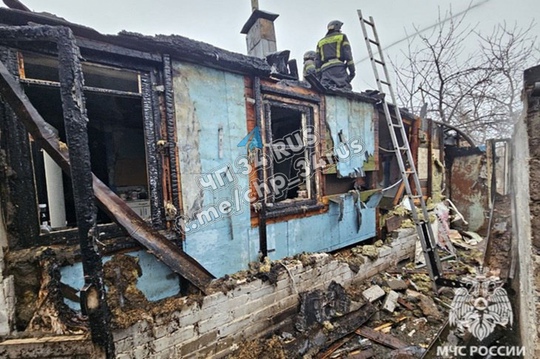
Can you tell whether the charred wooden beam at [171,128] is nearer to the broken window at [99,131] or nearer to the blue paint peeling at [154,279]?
the broken window at [99,131]

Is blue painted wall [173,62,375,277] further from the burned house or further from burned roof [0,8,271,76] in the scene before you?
burned roof [0,8,271,76]

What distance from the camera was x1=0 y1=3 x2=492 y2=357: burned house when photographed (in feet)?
5.05

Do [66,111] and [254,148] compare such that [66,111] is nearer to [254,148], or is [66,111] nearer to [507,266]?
[254,148]

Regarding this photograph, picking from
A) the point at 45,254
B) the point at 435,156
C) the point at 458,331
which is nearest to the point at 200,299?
the point at 45,254

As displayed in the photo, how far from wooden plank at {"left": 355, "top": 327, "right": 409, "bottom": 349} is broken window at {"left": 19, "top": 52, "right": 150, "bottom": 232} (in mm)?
3530

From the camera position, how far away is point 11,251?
6.96ft

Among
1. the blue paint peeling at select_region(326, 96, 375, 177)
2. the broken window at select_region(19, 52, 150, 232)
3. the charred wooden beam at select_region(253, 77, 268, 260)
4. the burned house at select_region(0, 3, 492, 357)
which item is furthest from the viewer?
the blue paint peeling at select_region(326, 96, 375, 177)

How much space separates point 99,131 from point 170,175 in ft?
11.5

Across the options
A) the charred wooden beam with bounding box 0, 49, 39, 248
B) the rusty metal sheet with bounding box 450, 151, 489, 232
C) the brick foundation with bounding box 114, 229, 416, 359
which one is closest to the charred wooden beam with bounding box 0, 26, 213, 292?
the brick foundation with bounding box 114, 229, 416, 359

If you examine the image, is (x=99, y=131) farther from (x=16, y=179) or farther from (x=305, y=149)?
(x=305, y=149)

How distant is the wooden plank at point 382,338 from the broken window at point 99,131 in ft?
11.6

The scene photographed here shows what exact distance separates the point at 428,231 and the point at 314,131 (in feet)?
8.83

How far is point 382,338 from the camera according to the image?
306 centimetres

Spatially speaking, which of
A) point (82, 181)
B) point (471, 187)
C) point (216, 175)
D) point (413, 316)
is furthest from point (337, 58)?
point (471, 187)
